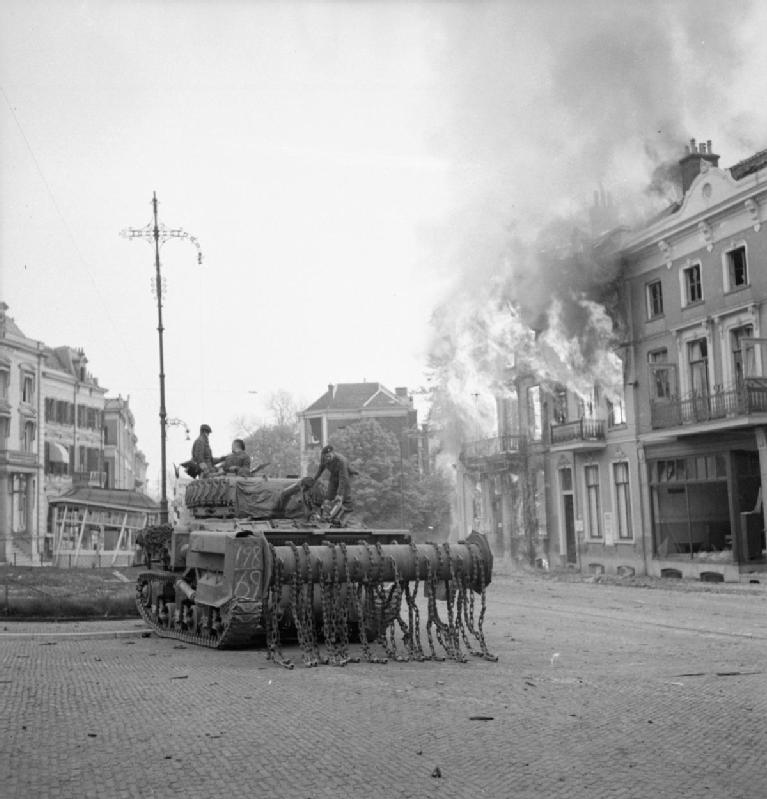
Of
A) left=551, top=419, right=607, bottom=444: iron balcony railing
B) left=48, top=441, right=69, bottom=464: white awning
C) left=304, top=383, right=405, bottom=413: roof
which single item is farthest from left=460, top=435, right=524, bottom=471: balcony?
left=304, top=383, right=405, bottom=413: roof

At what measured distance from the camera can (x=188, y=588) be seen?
14.8 meters

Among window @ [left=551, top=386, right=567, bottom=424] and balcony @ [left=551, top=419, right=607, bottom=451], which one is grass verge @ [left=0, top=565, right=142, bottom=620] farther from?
window @ [left=551, top=386, right=567, bottom=424]

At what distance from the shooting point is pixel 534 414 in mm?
41281

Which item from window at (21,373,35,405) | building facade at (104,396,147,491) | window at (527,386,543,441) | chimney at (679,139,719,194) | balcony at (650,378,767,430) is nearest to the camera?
balcony at (650,378,767,430)

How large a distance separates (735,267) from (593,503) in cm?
1052

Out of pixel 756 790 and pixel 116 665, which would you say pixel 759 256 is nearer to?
pixel 116 665

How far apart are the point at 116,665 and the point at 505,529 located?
3319 centimetres

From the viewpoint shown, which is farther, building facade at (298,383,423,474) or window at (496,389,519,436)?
building facade at (298,383,423,474)

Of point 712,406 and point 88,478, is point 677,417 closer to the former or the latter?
point 712,406

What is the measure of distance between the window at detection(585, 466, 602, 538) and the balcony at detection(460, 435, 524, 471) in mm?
4691

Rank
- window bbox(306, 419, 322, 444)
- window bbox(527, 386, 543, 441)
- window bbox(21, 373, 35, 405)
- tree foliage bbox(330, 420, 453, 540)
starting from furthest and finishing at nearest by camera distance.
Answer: window bbox(306, 419, 322, 444) < tree foliage bbox(330, 420, 453, 540) < window bbox(21, 373, 35, 405) < window bbox(527, 386, 543, 441)

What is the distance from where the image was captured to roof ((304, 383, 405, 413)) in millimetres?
76188

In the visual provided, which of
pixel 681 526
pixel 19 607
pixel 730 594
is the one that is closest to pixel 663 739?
pixel 19 607

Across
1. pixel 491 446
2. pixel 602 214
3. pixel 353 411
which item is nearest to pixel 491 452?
pixel 491 446
